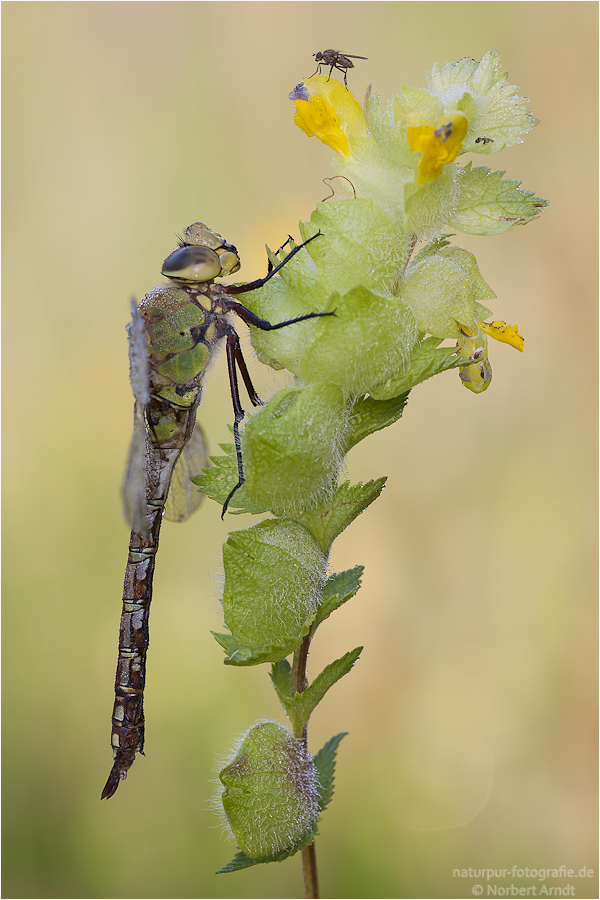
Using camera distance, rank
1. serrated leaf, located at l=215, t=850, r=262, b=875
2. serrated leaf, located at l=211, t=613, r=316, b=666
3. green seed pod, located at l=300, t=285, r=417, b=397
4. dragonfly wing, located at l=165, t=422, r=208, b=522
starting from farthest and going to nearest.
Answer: dragonfly wing, located at l=165, t=422, r=208, b=522 < serrated leaf, located at l=215, t=850, r=262, b=875 < serrated leaf, located at l=211, t=613, r=316, b=666 < green seed pod, located at l=300, t=285, r=417, b=397

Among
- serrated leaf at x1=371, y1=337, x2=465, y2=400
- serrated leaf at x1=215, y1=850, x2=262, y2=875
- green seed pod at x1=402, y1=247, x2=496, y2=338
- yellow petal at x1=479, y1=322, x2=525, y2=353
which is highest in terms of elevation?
green seed pod at x1=402, y1=247, x2=496, y2=338

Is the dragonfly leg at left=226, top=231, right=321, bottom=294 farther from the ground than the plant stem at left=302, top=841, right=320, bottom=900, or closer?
farther from the ground

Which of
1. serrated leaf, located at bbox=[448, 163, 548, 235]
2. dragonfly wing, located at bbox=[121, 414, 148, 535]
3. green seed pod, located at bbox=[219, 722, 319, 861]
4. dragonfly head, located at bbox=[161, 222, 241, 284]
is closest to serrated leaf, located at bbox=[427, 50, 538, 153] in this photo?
serrated leaf, located at bbox=[448, 163, 548, 235]

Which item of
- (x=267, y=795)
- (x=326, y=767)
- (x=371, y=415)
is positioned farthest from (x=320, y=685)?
(x=371, y=415)

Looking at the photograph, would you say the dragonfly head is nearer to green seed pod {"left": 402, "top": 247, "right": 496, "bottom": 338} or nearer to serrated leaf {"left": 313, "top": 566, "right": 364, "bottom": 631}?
green seed pod {"left": 402, "top": 247, "right": 496, "bottom": 338}

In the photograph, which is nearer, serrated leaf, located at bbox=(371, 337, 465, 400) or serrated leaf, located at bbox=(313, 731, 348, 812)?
serrated leaf, located at bbox=(371, 337, 465, 400)

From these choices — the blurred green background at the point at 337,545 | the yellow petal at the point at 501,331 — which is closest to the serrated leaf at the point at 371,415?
the yellow petal at the point at 501,331

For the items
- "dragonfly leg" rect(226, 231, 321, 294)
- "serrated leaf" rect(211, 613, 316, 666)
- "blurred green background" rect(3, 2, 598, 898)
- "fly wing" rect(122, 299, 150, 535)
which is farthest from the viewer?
"blurred green background" rect(3, 2, 598, 898)

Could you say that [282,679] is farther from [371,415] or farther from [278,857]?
[371,415]
